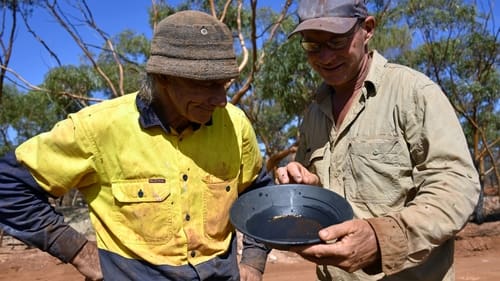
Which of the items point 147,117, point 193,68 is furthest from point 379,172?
point 147,117

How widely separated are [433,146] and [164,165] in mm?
1041

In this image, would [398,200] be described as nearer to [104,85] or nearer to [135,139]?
[135,139]

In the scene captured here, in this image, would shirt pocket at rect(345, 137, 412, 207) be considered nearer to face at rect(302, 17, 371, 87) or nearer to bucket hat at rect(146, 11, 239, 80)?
face at rect(302, 17, 371, 87)

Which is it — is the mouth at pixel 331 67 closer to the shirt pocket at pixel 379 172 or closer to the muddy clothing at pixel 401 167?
the muddy clothing at pixel 401 167

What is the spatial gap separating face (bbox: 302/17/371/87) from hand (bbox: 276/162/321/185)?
390mm

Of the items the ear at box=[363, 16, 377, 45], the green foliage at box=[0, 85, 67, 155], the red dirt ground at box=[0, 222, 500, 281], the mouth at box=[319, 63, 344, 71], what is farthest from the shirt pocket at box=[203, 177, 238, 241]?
→ the green foliage at box=[0, 85, 67, 155]

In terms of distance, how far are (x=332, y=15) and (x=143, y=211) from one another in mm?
1094

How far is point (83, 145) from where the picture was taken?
2.19m

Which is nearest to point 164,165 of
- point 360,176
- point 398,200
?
point 360,176

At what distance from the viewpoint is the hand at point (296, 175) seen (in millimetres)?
2340

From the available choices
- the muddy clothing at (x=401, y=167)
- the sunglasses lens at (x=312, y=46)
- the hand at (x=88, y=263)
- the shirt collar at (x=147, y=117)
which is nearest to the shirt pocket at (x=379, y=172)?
the muddy clothing at (x=401, y=167)

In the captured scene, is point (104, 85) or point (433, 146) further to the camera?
point (104, 85)

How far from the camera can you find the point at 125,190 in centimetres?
221

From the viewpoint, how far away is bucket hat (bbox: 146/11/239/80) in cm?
214
